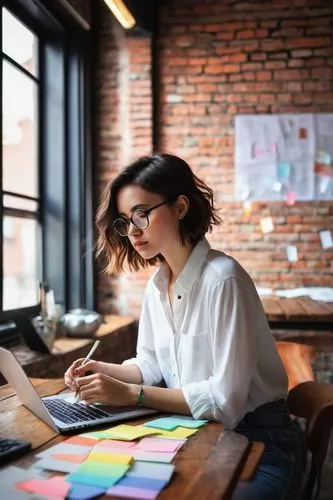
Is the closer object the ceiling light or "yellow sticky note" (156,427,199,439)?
"yellow sticky note" (156,427,199,439)

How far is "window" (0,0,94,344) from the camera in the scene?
369cm

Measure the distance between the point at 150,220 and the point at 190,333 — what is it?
0.37 meters

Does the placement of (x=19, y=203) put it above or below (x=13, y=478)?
above

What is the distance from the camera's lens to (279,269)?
4.89 meters

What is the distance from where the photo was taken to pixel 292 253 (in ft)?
16.0

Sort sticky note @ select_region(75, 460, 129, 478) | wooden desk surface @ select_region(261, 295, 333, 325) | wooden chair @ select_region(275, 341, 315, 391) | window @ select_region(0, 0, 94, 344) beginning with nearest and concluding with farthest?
1. sticky note @ select_region(75, 460, 129, 478)
2. wooden chair @ select_region(275, 341, 315, 391)
3. wooden desk surface @ select_region(261, 295, 333, 325)
4. window @ select_region(0, 0, 94, 344)

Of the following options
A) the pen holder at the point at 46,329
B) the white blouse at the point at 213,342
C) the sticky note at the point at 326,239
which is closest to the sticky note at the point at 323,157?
the sticky note at the point at 326,239

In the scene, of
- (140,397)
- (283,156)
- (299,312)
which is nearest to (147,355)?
(140,397)

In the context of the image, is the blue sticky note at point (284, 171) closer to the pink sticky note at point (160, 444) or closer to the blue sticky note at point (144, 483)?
the pink sticky note at point (160, 444)

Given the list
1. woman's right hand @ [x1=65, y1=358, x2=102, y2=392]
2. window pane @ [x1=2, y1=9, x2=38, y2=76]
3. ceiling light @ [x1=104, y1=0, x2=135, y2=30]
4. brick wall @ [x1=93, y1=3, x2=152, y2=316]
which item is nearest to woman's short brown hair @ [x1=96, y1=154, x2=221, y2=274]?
woman's right hand @ [x1=65, y1=358, x2=102, y2=392]

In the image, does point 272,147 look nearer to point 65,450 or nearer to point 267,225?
point 267,225

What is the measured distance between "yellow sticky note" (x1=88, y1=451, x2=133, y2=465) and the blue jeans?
36 centimetres

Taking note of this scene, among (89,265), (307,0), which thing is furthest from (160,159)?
(307,0)

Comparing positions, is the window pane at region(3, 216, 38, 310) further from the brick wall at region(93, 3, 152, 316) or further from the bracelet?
the bracelet
